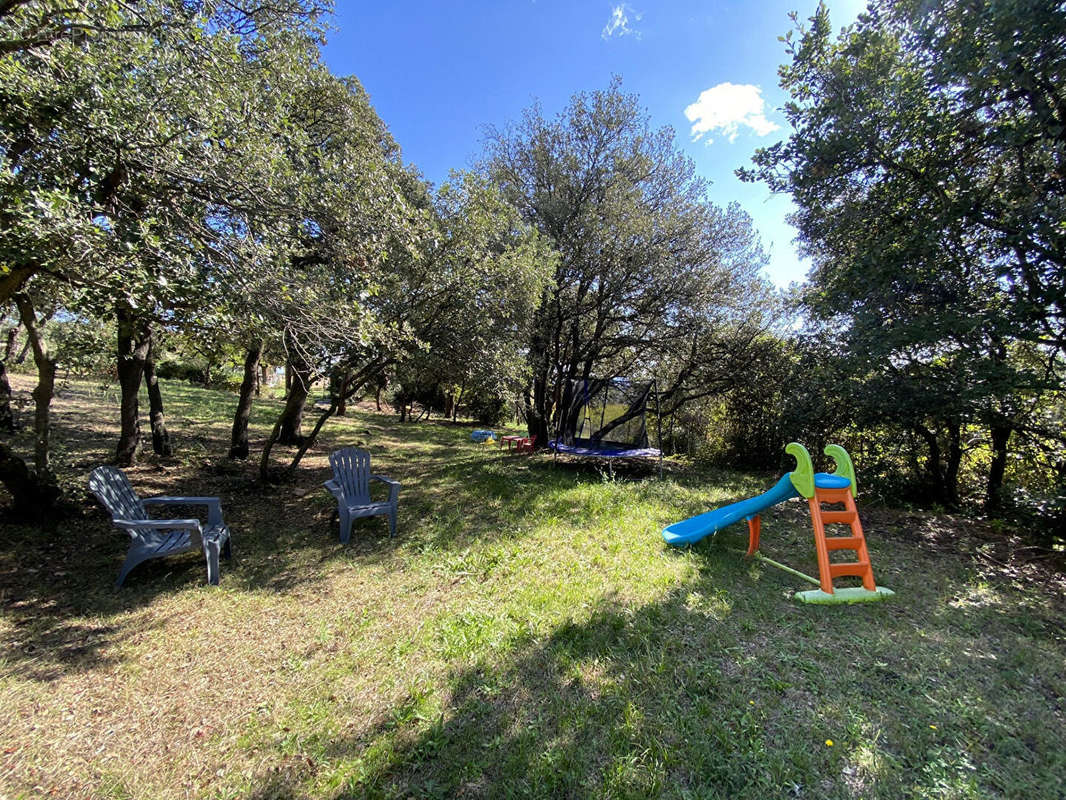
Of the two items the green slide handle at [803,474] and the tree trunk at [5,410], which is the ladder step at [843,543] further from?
the tree trunk at [5,410]

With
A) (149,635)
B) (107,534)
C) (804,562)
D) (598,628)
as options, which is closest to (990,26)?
(804,562)

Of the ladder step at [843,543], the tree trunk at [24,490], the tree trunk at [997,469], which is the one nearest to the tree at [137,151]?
the tree trunk at [24,490]

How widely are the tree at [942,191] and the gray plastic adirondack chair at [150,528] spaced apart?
25.0 ft

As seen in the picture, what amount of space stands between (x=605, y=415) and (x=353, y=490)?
5.87 metres

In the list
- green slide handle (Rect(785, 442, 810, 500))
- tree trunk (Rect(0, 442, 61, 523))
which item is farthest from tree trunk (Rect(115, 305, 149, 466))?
green slide handle (Rect(785, 442, 810, 500))

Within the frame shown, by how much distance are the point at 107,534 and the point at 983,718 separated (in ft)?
23.0

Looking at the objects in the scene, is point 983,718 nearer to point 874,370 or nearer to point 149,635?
point 874,370

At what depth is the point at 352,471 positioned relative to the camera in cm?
483

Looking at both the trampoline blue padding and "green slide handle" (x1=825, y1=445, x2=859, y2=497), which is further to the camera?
the trampoline blue padding

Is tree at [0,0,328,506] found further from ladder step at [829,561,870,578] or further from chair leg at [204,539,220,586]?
ladder step at [829,561,870,578]

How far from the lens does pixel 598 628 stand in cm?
278

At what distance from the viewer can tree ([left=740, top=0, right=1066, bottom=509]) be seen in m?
3.91

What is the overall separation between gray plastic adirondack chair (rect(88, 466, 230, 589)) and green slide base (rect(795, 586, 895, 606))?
4953mm

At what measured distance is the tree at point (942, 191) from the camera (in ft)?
12.8
